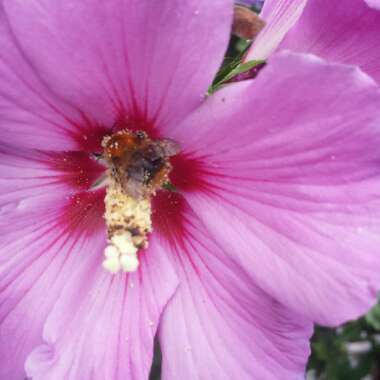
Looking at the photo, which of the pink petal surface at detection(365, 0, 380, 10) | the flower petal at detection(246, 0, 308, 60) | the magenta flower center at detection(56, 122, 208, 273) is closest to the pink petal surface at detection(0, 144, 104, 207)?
the magenta flower center at detection(56, 122, 208, 273)

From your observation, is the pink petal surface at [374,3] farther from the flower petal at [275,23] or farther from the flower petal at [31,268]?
the flower petal at [31,268]

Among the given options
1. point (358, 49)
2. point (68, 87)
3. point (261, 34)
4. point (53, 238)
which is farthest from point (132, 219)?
point (358, 49)

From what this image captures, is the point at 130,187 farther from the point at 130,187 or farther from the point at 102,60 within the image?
the point at 102,60

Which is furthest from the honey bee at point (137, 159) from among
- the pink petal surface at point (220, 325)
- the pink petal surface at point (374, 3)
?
the pink petal surface at point (374, 3)

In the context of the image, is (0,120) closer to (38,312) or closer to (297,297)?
(38,312)

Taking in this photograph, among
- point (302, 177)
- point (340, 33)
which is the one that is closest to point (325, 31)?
point (340, 33)
